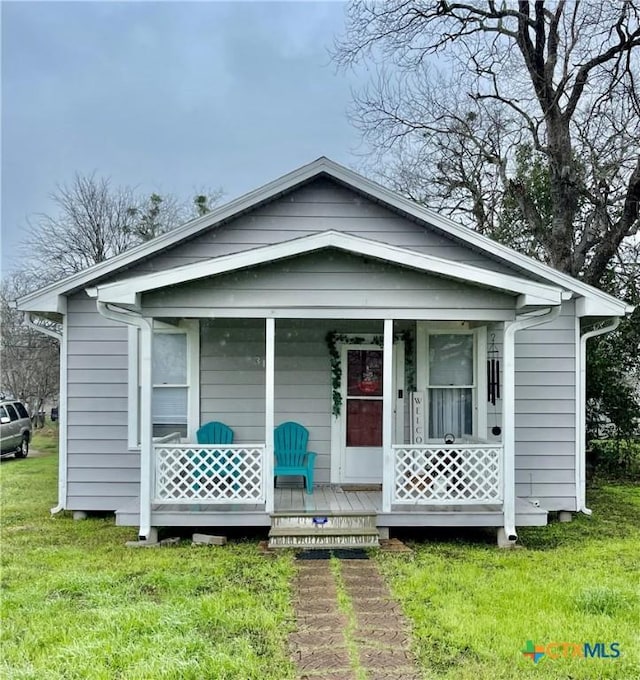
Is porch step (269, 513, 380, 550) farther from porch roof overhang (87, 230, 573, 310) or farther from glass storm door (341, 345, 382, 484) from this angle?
porch roof overhang (87, 230, 573, 310)

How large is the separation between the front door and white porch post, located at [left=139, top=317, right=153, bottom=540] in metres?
2.66

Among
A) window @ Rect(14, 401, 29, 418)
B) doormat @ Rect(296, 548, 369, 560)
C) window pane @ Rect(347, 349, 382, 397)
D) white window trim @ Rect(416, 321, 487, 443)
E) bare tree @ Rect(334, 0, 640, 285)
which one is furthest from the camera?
window @ Rect(14, 401, 29, 418)

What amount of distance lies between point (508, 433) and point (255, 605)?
123 inches

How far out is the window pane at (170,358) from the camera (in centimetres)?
750

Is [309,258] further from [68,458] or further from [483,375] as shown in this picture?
[68,458]

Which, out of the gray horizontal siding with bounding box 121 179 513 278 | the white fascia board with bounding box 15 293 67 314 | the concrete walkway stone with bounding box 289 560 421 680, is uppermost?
the gray horizontal siding with bounding box 121 179 513 278

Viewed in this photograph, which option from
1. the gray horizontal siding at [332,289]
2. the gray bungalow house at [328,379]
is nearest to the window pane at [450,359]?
the gray bungalow house at [328,379]

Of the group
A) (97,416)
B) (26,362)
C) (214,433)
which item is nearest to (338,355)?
(214,433)

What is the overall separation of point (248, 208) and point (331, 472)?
3546mm

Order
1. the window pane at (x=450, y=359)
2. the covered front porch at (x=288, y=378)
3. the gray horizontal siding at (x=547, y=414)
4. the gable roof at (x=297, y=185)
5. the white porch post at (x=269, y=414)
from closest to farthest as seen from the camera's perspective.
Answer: the covered front porch at (x=288, y=378)
the white porch post at (x=269, y=414)
the gable roof at (x=297, y=185)
the gray horizontal siding at (x=547, y=414)
the window pane at (x=450, y=359)

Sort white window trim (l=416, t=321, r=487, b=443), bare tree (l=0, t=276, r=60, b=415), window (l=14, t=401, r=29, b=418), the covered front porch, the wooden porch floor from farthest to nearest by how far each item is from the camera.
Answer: bare tree (l=0, t=276, r=60, b=415), window (l=14, t=401, r=29, b=418), white window trim (l=416, t=321, r=487, b=443), the wooden porch floor, the covered front porch

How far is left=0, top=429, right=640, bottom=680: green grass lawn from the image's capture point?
3.40m

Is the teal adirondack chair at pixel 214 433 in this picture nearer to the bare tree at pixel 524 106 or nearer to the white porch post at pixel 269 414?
the white porch post at pixel 269 414

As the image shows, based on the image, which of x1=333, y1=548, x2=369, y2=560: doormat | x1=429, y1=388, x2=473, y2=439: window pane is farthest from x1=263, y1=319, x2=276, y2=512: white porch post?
x1=429, y1=388, x2=473, y2=439: window pane
